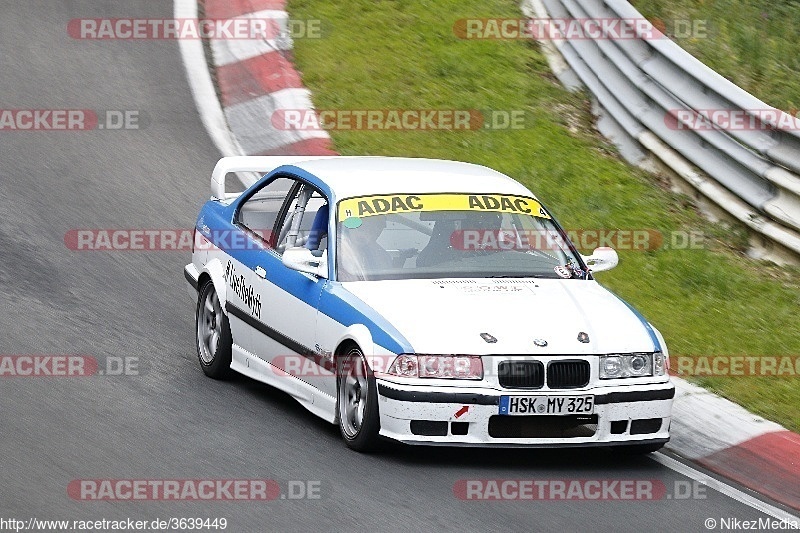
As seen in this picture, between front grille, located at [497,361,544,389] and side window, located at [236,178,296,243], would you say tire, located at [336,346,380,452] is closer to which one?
front grille, located at [497,361,544,389]

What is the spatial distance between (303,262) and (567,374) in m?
1.69

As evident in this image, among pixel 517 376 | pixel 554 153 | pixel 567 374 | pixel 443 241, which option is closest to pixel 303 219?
pixel 443 241

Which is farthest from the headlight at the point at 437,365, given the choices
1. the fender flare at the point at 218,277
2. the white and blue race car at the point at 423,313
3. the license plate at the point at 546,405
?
the fender flare at the point at 218,277

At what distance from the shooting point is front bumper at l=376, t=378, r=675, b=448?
295 inches

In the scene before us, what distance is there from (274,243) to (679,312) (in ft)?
9.98

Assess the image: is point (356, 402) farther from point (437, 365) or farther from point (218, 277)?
point (218, 277)

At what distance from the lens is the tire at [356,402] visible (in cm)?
766

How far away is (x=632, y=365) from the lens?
25.5 feet

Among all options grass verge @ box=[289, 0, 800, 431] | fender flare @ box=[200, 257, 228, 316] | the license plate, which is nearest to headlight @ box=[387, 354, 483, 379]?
the license plate

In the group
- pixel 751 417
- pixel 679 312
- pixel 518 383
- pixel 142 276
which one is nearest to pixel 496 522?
pixel 518 383

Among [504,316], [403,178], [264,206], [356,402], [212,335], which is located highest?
[403,178]

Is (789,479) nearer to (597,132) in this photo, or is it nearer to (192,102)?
(597,132)

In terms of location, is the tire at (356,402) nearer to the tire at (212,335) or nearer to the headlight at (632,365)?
the headlight at (632,365)

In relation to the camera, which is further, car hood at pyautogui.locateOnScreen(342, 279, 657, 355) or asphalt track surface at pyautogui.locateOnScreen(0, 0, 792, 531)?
car hood at pyautogui.locateOnScreen(342, 279, 657, 355)
